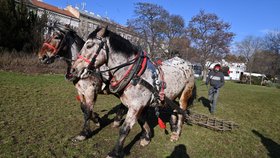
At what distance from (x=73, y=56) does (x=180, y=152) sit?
11.0 ft

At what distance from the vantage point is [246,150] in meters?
5.26

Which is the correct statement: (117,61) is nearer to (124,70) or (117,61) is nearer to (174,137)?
(124,70)

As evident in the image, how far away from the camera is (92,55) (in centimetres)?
345

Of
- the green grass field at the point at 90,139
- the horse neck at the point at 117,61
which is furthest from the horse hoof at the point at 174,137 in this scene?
the horse neck at the point at 117,61

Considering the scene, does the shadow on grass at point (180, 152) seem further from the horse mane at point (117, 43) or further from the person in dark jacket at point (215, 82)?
the person in dark jacket at point (215, 82)

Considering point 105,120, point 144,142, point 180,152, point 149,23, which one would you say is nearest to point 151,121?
point 105,120

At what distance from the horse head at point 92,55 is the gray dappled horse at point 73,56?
1227 mm

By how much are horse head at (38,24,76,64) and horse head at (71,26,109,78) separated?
68.2 inches

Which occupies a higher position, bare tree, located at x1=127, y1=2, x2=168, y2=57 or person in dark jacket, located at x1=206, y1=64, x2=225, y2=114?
bare tree, located at x1=127, y1=2, x2=168, y2=57

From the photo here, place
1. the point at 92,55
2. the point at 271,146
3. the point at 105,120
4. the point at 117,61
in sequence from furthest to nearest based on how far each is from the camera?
the point at 105,120 < the point at 271,146 < the point at 117,61 < the point at 92,55

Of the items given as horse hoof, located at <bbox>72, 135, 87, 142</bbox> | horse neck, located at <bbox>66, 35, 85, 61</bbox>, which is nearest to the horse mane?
horse neck, located at <bbox>66, 35, 85, 61</bbox>

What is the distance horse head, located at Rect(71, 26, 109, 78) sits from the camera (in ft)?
11.2

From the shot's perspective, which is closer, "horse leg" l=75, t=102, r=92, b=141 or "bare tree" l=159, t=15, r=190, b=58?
"horse leg" l=75, t=102, r=92, b=141

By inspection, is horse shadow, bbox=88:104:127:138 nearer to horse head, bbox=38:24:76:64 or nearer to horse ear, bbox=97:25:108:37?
horse head, bbox=38:24:76:64
